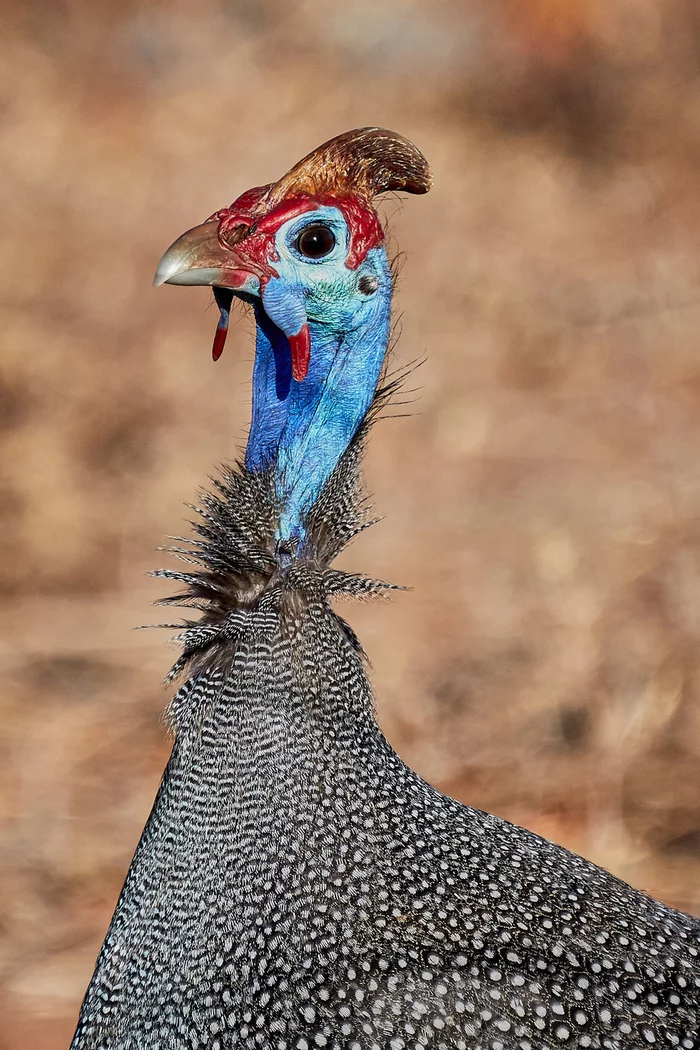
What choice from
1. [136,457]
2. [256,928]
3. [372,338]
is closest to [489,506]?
[136,457]

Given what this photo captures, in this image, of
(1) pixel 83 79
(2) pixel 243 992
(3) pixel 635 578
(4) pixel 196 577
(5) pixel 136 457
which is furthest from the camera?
(1) pixel 83 79

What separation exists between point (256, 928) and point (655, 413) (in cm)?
606

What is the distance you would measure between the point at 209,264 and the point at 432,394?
16.9 ft

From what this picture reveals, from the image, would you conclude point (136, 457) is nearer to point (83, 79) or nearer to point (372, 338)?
point (83, 79)

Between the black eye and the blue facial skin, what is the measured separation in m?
0.01

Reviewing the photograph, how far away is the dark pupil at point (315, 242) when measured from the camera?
106 inches

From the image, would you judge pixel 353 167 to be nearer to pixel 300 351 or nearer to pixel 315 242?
pixel 315 242

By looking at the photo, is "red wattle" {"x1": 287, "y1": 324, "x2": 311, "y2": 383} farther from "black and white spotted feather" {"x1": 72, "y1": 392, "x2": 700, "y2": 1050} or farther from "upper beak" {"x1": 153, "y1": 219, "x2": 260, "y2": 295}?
"black and white spotted feather" {"x1": 72, "y1": 392, "x2": 700, "y2": 1050}

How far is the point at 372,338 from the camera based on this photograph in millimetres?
2783

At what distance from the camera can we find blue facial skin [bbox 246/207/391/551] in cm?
270

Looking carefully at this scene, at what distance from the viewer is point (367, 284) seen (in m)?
2.76

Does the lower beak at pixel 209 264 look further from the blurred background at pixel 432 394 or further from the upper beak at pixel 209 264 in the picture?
the blurred background at pixel 432 394

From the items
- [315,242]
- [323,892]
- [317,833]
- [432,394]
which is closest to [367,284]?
[315,242]

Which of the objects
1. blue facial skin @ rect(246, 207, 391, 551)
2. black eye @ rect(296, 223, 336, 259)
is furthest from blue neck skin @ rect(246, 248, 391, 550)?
black eye @ rect(296, 223, 336, 259)
